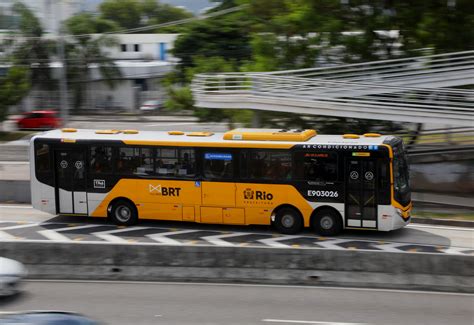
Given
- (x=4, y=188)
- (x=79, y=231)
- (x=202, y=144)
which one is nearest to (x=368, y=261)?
(x=202, y=144)

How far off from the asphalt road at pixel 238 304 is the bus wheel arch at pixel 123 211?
15.9 ft

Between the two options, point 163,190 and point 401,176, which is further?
point 163,190

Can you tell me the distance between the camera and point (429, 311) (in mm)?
12844

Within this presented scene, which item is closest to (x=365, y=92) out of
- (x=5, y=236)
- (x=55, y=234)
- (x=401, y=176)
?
(x=401, y=176)

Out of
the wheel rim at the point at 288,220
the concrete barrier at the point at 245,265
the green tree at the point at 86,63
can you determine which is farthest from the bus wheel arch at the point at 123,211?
the green tree at the point at 86,63

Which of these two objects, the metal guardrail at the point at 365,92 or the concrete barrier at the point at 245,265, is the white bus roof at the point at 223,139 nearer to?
the concrete barrier at the point at 245,265

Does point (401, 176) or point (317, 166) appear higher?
point (317, 166)

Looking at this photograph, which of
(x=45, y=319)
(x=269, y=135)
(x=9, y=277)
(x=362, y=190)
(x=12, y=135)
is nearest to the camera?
(x=45, y=319)

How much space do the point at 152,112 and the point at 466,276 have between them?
50063 millimetres

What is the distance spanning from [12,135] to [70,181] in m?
32.2

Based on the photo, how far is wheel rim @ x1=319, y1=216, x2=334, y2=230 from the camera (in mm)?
18234

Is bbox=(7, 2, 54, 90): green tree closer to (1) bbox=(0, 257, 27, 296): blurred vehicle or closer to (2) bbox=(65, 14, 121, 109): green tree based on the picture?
(2) bbox=(65, 14, 121, 109): green tree

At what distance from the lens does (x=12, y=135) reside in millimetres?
49938

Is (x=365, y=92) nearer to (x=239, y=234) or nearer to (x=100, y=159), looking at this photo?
(x=239, y=234)
